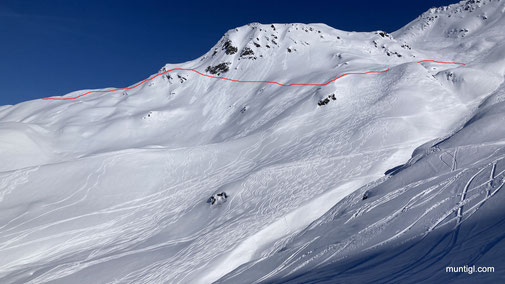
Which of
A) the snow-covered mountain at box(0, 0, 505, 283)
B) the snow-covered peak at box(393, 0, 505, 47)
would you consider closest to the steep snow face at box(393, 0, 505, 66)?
the snow-covered peak at box(393, 0, 505, 47)

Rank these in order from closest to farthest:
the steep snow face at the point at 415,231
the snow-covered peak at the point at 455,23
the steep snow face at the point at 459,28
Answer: the steep snow face at the point at 415,231
the steep snow face at the point at 459,28
the snow-covered peak at the point at 455,23

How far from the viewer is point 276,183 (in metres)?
16.7

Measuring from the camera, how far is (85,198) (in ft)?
64.4

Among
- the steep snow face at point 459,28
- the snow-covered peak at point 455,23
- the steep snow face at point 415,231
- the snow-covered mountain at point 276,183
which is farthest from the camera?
the snow-covered peak at point 455,23

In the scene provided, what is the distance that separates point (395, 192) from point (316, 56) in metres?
34.7

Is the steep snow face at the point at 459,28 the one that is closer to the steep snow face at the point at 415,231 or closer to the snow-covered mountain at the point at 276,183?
the snow-covered mountain at the point at 276,183

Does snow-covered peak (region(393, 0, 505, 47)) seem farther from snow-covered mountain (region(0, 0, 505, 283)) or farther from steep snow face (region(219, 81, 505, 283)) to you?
steep snow face (region(219, 81, 505, 283))

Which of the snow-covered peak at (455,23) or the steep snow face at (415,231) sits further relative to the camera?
the snow-covered peak at (455,23)

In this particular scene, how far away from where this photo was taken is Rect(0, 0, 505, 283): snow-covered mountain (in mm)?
7344

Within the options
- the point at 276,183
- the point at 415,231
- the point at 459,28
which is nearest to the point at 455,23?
the point at 459,28

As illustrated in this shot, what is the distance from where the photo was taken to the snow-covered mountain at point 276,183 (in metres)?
7.34

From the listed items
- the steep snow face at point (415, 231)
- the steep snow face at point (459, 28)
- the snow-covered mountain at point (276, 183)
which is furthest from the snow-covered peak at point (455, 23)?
the steep snow face at point (415, 231)

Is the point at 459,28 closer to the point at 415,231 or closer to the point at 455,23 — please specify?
the point at 455,23

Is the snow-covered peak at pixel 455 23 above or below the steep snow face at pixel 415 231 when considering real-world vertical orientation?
above
